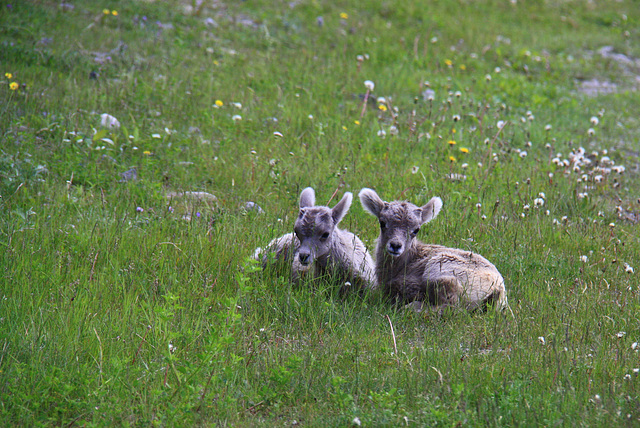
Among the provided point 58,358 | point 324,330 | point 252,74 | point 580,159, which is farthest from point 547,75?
point 58,358

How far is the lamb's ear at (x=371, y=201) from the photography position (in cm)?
708

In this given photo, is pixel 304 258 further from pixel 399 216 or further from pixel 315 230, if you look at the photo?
pixel 399 216

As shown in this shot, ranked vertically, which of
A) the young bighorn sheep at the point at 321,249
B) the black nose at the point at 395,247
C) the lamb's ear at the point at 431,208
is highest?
the lamb's ear at the point at 431,208

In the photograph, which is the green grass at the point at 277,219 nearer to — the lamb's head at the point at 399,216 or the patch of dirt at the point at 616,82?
the patch of dirt at the point at 616,82

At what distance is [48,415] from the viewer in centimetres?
424

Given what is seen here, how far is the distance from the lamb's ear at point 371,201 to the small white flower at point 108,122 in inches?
180

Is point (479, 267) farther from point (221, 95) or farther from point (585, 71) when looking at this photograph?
point (585, 71)

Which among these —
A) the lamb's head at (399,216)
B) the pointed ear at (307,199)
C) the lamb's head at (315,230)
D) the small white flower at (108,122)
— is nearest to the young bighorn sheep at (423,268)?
the lamb's head at (399,216)

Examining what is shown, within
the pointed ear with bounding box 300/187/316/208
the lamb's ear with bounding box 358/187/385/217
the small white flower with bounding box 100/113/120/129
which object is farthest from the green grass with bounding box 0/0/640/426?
the lamb's ear with bounding box 358/187/385/217

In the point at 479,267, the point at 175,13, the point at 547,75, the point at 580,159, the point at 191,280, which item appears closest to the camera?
the point at 191,280

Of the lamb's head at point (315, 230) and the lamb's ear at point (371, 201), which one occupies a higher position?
the lamb's ear at point (371, 201)

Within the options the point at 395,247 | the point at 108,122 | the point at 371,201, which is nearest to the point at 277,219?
the point at 371,201

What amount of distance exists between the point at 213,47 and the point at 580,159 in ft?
26.2

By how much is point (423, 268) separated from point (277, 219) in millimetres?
1939
